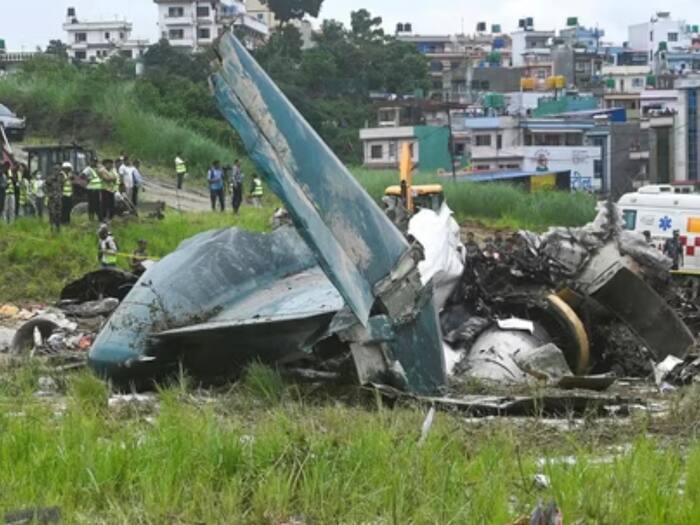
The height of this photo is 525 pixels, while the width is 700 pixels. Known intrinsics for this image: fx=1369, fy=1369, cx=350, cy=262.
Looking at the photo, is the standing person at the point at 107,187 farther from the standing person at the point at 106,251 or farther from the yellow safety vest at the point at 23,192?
the standing person at the point at 106,251

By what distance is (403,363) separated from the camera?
9.30 m

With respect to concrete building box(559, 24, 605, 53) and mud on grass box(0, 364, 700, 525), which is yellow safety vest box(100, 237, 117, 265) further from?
concrete building box(559, 24, 605, 53)

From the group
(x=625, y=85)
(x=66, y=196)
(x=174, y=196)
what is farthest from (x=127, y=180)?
(x=625, y=85)

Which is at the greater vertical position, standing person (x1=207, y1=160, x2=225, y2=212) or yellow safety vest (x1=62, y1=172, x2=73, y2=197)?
yellow safety vest (x1=62, y1=172, x2=73, y2=197)

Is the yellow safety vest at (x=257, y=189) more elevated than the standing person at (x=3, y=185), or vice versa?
the standing person at (x=3, y=185)

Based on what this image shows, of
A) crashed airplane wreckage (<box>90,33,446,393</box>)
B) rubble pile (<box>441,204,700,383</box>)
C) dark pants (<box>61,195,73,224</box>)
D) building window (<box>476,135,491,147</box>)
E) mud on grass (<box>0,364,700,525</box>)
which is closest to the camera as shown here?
mud on grass (<box>0,364,700,525</box>)

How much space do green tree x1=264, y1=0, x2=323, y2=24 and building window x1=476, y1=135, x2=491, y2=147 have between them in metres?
30.1

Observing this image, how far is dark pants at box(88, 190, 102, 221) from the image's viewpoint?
24.4 metres

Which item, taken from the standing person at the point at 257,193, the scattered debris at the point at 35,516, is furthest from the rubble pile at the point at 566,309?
the standing person at the point at 257,193

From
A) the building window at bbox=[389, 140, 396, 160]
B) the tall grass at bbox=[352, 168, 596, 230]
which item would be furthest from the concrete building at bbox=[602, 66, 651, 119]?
the tall grass at bbox=[352, 168, 596, 230]

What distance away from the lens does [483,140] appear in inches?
2719

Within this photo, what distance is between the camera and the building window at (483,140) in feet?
226

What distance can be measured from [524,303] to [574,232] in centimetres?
154

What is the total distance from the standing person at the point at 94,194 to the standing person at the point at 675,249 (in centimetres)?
1017
